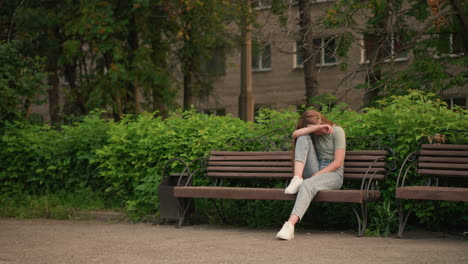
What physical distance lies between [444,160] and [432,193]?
0.63 metres

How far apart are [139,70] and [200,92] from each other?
445 cm

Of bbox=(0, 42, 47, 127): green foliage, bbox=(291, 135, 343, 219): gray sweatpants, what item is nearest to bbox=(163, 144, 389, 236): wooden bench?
bbox=(291, 135, 343, 219): gray sweatpants

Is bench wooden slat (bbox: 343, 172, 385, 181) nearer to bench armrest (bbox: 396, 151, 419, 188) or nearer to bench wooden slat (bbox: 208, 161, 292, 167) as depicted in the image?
bench armrest (bbox: 396, 151, 419, 188)

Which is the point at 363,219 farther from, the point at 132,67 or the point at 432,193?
the point at 132,67

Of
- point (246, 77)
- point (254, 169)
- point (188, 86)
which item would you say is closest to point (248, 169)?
point (254, 169)

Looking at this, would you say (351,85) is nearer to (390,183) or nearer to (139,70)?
(139,70)

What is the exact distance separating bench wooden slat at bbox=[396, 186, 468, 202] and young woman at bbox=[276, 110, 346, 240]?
2.79 feet

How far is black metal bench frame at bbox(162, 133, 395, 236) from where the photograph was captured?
8.17m

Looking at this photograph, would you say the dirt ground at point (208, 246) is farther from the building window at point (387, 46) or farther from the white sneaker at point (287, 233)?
the building window at point (387, 46)

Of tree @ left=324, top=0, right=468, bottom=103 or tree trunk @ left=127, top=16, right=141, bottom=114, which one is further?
tree trunk @ left=127, top=16, right=141, bottom=114

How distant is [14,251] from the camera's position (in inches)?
289

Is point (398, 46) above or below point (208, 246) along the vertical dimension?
above

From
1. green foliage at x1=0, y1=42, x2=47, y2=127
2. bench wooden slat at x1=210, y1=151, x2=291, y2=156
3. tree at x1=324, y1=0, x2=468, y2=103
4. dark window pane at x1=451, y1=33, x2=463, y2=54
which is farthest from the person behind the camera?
dark window pane at x1=451, y1=33, x2=463, y2=54

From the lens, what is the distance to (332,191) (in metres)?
8.18
